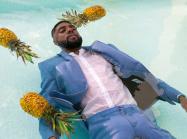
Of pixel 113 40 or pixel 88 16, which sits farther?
pixel 113 40

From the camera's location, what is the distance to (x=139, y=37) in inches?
117

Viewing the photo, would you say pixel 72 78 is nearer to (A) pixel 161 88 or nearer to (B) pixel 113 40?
(A) pixel 161 88

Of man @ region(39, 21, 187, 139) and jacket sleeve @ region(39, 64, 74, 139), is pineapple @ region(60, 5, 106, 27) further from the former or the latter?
jacket sleeve @ region(39, 64, 74, 139)

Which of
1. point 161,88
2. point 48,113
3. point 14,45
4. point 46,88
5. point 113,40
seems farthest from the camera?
point 113,40

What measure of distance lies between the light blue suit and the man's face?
0.21ft

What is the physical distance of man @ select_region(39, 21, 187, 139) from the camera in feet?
5.78

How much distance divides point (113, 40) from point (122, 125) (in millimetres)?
1232

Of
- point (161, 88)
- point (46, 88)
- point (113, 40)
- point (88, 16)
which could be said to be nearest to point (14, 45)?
point (46, 88)

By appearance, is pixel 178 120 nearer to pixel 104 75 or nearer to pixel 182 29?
pixel 104 75

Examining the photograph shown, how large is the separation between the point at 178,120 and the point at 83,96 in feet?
2.05

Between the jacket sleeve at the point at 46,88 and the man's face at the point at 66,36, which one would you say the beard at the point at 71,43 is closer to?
the man's face at the point at 66,36

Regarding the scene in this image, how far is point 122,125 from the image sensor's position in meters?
1.74

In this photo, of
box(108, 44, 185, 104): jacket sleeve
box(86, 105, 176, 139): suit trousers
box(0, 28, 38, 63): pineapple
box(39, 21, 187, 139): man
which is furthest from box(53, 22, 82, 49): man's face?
box(86, 105, 176, 139): suit trousers

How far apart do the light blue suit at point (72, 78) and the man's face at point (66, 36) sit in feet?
0.21
